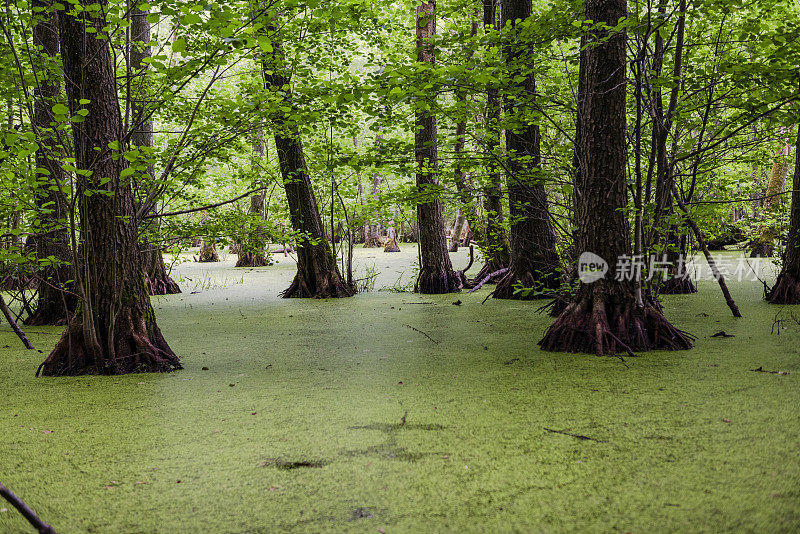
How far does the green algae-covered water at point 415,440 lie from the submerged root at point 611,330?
0.16 meters

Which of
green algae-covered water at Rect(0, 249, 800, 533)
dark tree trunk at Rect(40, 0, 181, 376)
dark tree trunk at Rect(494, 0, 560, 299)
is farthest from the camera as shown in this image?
dark tree trunk at Rect(494, 0, 560, 299)

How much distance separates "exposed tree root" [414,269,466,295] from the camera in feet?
24.9

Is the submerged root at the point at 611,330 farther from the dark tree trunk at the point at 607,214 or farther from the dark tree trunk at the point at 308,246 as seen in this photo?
the dark tree trunk at the point at 308,246

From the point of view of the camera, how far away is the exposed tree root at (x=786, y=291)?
558cm

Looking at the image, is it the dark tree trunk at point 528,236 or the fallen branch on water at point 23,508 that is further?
the dark tree trunk at point 528,236

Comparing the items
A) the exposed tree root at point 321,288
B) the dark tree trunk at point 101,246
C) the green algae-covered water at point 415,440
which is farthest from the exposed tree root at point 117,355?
the exposed tree root at point 321,288

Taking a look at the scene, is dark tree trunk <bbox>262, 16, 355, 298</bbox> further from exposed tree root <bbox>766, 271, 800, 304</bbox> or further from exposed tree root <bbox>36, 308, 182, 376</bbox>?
exposed tree root <bbox>766, 271, 800, 304</bbox>

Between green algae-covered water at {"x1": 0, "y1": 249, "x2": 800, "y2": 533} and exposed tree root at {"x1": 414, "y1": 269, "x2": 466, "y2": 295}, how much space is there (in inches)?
134

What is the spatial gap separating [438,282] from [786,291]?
377cm

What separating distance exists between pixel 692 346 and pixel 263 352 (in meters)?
2.84

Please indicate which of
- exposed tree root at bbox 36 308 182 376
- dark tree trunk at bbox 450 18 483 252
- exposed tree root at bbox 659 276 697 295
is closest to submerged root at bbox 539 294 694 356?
dark tree trunk at bbox 450 18 483 252

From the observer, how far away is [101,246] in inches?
128

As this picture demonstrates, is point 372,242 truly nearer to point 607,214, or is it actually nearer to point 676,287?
point 676,287

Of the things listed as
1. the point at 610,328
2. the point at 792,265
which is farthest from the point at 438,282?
the point at 610,328
